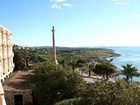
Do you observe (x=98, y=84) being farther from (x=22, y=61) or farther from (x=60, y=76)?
(x=22, y=61)

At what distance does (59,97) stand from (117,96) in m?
11.3

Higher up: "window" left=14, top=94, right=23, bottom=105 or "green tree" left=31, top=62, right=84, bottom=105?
"green tree" left=31, top=62, right=84, bottom=105

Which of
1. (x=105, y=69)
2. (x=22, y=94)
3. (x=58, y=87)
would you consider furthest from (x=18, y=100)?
(x=105, y=69)

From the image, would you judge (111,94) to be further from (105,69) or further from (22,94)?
(105,69)

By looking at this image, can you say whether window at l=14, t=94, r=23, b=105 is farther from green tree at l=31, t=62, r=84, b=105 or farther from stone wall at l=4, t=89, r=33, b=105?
green tree at l=31, t=62, r=84, b=105

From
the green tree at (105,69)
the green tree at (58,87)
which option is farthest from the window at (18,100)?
the green tree at (105,69)

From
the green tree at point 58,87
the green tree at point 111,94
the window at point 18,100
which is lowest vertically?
the window at point 18,100

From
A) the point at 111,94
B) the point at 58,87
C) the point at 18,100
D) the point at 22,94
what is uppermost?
the point at 111,94

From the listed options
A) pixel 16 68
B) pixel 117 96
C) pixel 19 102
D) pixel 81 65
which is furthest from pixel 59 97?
pixel 81 65

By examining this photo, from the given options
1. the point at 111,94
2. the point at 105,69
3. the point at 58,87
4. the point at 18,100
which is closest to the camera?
the point at 111,94

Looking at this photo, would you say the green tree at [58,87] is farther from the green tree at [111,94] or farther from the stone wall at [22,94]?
the green tree at [111,94]

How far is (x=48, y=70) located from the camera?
36344mm

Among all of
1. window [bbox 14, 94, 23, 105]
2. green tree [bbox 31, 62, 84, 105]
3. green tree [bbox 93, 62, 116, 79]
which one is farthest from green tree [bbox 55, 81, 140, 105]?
green tree [bbox 93, 62, 116, 79]

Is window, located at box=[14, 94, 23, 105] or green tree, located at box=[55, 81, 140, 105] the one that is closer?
green tree, located at box=[55, 81, 140, 105]
